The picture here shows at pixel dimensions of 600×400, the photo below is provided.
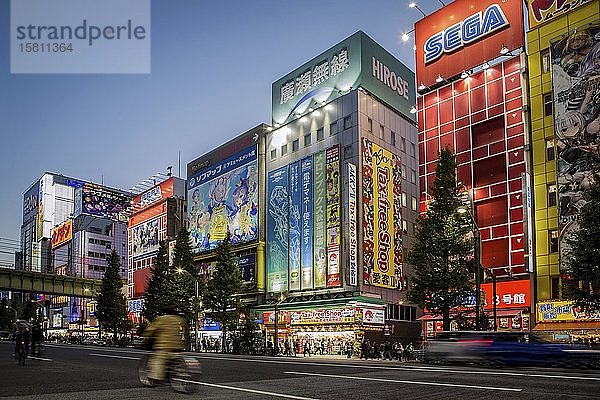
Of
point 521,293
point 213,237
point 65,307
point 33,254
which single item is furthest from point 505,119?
point 33,254

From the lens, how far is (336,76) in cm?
6278

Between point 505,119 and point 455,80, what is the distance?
22.3ft

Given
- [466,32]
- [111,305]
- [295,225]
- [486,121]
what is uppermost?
[466,32]

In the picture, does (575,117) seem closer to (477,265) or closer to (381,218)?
(477,265)

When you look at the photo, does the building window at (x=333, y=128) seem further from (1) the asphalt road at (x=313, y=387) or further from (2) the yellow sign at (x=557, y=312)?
(1) the asphalt road at (x=313, y=387)

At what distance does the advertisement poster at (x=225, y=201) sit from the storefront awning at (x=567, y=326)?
3302cm

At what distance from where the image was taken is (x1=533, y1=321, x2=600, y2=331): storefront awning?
39.2 metres

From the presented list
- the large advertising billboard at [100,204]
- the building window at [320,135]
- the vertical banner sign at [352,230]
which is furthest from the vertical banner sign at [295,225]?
the large advertising billboard at [100,204]

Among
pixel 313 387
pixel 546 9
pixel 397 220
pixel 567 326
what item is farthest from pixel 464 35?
pixel 313 387

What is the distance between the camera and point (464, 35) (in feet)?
175

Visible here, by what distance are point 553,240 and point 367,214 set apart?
1765 centimetres

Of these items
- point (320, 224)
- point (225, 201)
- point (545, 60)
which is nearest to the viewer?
point (545, 60)

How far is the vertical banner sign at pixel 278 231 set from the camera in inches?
2495

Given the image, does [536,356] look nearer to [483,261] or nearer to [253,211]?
[483,261]
